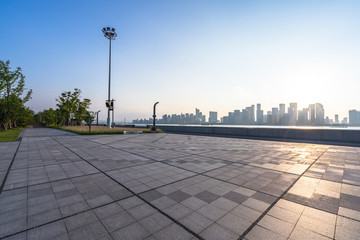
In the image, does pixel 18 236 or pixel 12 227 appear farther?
pixel 12 227

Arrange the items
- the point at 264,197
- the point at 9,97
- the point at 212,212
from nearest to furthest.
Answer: the point at 212,212
the point at 264,197
the point at 9,97

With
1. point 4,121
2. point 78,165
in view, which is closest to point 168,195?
point 78,165

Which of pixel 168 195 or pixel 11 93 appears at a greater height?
pixel 11 93

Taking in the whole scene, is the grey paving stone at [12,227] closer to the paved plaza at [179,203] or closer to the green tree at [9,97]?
the paved plaza at [179,203]

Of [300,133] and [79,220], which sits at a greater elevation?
[300,133]

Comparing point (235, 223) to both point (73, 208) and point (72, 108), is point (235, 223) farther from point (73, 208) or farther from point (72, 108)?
point (72, 108)

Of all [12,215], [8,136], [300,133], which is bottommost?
[12,215]

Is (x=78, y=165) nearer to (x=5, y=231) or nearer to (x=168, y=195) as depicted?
(x=5, y=231)

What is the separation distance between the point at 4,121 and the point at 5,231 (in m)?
40.2

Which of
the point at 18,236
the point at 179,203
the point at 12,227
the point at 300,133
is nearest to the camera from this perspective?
the point at 18,236

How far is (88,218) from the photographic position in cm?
294

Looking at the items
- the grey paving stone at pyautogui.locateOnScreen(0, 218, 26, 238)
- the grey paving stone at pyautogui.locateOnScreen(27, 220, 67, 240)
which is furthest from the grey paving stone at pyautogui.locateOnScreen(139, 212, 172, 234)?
the grey paving stone at pyautogui.locateOnScreen(0, 218, 26, 238)

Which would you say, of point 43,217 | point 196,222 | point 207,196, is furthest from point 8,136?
point 196,222

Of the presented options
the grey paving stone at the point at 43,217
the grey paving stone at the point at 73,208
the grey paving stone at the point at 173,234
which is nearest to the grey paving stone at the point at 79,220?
the grey paving stone at the point at 73,208
